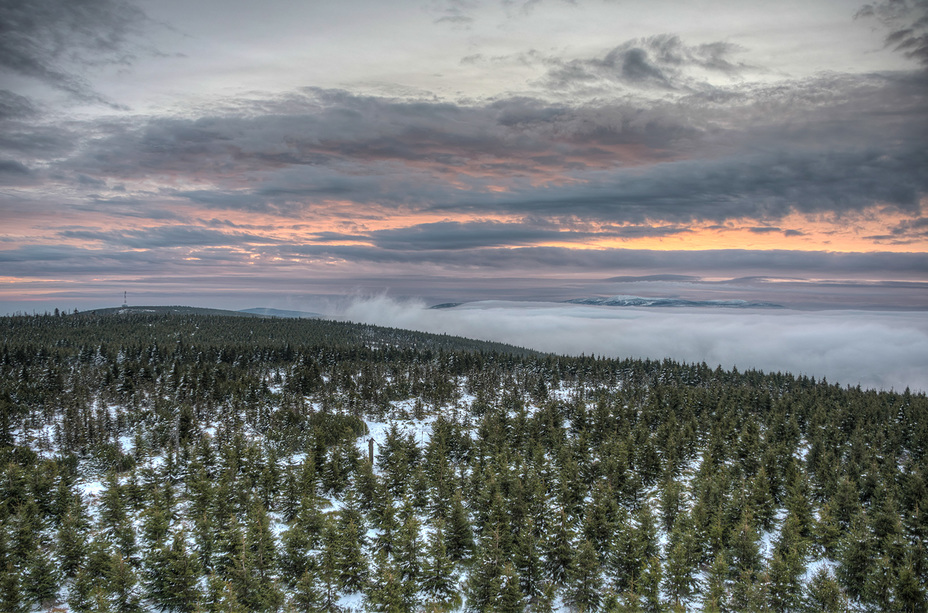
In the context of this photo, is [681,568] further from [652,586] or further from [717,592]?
[652,586]

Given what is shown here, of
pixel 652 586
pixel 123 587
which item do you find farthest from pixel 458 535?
pixel 123 587

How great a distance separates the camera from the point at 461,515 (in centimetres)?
4575

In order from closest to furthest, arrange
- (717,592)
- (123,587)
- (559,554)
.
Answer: (123,587)
(717,592)
(559,554)

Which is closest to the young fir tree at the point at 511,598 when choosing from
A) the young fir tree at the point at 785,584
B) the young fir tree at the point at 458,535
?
the young fir tree at the point at 458,535

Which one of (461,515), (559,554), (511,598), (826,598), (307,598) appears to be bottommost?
(307,598)

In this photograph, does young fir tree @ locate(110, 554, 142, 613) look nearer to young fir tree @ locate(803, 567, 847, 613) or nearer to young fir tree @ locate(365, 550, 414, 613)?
young fir tree @ locate(365, 550, 414, 613)

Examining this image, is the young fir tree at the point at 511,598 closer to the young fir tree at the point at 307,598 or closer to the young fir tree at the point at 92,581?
the young fir tree at the point at 307,598

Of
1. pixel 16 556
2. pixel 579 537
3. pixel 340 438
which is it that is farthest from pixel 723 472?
pixel 16 556

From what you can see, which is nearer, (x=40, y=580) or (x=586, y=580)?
(x=40, y=580)

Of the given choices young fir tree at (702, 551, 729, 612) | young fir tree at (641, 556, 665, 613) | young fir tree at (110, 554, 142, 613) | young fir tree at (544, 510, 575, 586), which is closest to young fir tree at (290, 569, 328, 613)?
young fir tree at (110, 554, 142, 613)

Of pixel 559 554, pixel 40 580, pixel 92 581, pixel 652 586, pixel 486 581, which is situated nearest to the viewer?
pixel 40 580

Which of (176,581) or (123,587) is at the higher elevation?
Answer: (123,587)

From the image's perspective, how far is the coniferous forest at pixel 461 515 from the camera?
36594 millimetres

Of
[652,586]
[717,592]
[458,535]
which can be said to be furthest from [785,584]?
[458,535]
